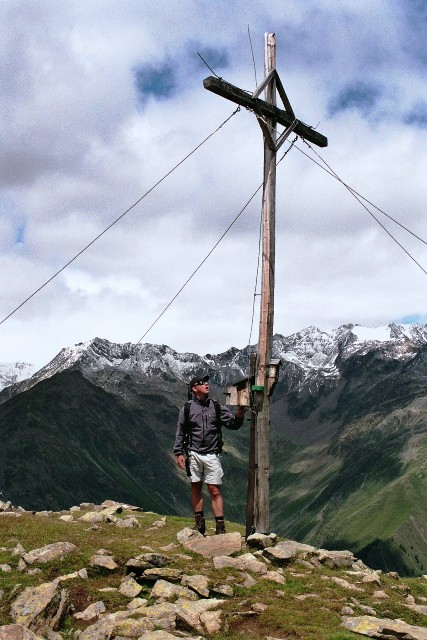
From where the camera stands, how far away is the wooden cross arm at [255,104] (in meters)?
18.2

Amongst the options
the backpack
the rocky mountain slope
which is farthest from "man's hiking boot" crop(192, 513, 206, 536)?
the backpack

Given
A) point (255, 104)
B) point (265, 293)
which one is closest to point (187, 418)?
point (265, 293)

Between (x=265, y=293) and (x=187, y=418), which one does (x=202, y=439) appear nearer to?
(x=187, y=418)

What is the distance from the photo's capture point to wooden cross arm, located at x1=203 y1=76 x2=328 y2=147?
715 inches

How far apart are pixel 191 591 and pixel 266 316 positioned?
8.57 m

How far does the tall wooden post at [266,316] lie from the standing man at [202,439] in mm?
816

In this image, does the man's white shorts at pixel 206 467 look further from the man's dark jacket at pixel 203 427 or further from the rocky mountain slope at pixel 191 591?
the rocky mountain slope at pixel 191 591

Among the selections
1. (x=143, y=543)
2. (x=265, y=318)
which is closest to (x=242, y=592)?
(x=143, y=543)

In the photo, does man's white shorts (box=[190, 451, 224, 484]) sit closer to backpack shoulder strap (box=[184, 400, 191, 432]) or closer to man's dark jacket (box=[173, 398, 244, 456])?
man's dark jacket (box=[173, 398, 244, 456])

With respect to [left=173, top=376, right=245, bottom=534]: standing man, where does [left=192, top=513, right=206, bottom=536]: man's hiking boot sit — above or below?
below

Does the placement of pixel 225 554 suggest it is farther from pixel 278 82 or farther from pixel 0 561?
pixel 278 82

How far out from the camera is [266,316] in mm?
18438

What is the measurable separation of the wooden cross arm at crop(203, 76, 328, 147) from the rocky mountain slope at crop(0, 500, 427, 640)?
1186 cm

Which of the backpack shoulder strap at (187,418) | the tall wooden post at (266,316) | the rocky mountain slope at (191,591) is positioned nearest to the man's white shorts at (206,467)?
the backpack shoulder strap at (187,418)
